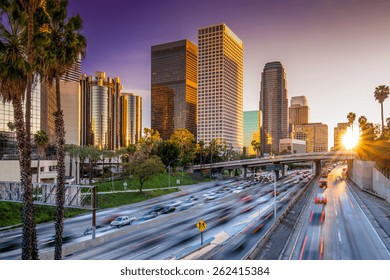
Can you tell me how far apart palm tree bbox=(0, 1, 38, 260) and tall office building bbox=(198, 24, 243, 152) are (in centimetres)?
15486

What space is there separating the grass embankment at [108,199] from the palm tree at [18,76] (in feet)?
68.9

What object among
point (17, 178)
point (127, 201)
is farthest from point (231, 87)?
point (17, 178)

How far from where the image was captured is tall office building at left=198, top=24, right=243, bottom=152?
543ft

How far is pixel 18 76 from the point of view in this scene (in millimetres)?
10258

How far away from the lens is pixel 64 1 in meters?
10.7

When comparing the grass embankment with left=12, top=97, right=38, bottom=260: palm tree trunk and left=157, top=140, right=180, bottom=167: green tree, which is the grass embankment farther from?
left=12, top=97, right=38, bottom=260: palm tree trunk

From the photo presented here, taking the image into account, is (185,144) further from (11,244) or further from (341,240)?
(341,240)

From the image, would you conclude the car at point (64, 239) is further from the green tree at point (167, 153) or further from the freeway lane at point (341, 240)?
the green tree at point (167, 153)

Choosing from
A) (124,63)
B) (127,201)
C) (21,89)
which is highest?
(124,63)

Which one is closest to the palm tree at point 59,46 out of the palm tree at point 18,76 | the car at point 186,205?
the palm tree at point 18,76

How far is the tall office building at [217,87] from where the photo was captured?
16550 centimetres

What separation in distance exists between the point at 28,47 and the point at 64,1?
234cm

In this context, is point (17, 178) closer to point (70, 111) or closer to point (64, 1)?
point (70, 111)

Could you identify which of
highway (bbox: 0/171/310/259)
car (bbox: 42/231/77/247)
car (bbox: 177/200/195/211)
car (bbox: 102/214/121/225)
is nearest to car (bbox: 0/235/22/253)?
highway (bbox: 0/171/310/259)
